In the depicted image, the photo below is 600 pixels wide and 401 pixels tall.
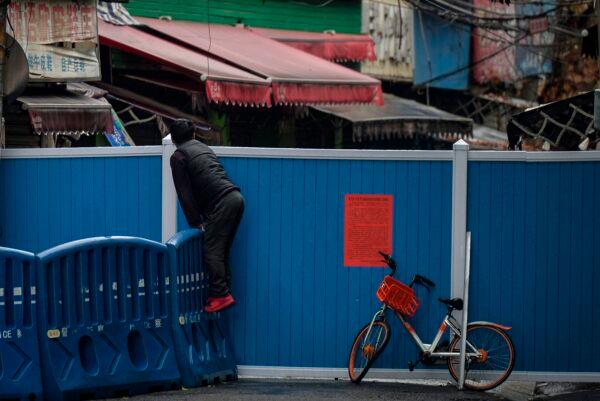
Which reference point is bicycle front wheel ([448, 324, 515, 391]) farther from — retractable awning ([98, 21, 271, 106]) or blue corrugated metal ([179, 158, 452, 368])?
retractable awning ([98, 21, 271, 106])

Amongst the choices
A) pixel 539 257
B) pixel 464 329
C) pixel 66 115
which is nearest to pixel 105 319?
pixel 464 329

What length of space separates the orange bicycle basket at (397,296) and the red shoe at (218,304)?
130 cm

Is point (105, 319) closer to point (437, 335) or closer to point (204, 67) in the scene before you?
point (437, 335)

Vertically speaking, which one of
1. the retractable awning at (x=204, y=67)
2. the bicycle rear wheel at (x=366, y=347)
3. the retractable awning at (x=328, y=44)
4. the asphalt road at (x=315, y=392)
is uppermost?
the retractable awning at (x=328, y=44)

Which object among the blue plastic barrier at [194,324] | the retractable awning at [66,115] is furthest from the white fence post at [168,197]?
the retractable awning at [66,115]

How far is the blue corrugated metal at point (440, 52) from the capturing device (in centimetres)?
2653

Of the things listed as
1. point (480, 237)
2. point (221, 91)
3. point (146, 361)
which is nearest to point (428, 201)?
point (480, 237)

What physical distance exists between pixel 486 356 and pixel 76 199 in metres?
3.93

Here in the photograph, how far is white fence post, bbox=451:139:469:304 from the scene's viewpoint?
10.9 metres

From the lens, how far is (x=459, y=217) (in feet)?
35.9

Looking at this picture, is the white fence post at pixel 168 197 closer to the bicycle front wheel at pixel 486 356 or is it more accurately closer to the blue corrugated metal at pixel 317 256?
the blue corrugated metal at pixel 317 256

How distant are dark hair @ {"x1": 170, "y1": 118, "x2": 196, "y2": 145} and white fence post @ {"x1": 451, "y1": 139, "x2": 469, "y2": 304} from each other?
7.68 ft

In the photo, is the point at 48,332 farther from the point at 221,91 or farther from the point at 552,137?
the point at 221,91

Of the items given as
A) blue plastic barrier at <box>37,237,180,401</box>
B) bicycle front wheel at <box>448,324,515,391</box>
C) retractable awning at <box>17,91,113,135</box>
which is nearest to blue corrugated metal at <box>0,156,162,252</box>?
blue plastic barrier at <box>37,237,180,401</box>
